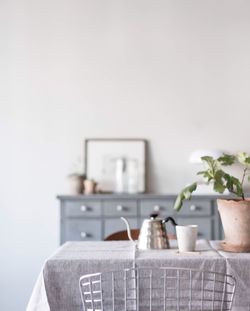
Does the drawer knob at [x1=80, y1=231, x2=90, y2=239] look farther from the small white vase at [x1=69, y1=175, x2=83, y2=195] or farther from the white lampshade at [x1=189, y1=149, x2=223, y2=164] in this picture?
the white lampshade at [x1=189, y1=149, x2=223, y2=164]

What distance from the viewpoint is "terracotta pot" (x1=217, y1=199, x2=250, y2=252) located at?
2.00m

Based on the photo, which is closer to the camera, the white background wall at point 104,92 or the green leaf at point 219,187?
the green leaf at point 219,187

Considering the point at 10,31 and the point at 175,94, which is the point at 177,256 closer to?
the point at 175,94

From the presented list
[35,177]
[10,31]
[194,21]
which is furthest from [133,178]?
[10,31]

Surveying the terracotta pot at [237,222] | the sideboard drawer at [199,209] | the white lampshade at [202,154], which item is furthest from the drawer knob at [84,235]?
the terracotta pot at [237,222]

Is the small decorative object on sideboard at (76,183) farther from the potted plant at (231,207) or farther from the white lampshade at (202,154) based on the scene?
the potted plant at (231,207)

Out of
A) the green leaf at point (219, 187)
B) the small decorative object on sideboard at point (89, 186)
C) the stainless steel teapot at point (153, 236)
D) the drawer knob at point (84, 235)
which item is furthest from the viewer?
the small decorative object on sideboard at point (89, 186)

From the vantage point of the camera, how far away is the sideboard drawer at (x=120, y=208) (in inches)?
135

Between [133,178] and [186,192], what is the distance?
1.81m

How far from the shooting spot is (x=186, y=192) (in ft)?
6.64

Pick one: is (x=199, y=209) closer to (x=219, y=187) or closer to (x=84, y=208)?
(x=84, y=208)

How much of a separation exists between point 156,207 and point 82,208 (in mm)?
606

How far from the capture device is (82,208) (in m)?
3.44

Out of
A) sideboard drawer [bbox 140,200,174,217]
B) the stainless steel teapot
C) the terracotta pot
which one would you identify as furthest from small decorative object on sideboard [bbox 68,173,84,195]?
the terracotta pot
